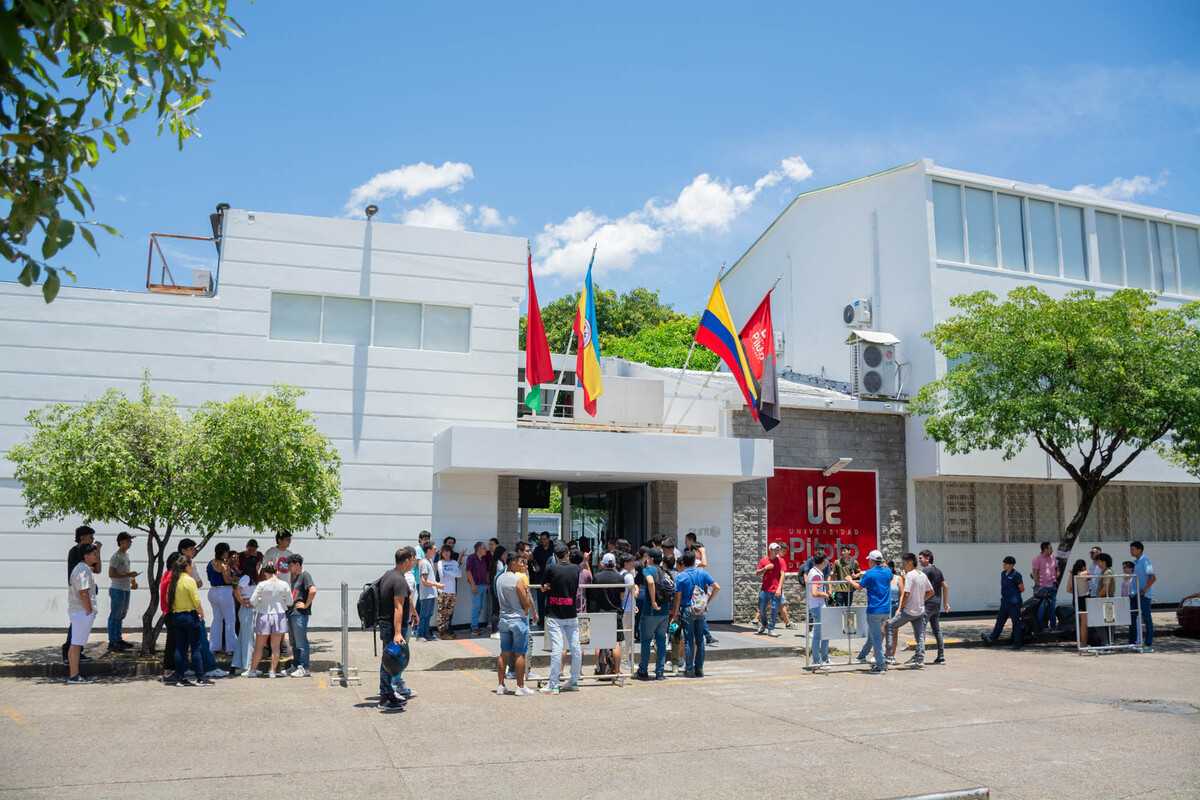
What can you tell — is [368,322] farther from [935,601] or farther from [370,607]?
[935,601]

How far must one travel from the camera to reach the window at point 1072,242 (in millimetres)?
23016

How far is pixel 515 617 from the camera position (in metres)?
11.4

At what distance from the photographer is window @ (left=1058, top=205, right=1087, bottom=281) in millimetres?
23016

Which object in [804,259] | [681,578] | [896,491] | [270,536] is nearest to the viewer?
[681,578]

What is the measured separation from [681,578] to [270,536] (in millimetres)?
8459

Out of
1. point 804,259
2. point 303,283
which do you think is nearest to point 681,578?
point 303,283

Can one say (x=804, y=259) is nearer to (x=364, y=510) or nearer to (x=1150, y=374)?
(x=1150, y=374)

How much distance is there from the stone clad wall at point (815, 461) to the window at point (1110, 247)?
672 cm

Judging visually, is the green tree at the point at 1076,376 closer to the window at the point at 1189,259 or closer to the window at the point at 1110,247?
the window at the point at 1110,247

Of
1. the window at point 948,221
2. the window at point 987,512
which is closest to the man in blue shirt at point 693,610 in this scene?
the window at point 987,512

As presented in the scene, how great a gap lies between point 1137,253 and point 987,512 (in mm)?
7752

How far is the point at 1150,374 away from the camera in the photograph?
55.8 feet

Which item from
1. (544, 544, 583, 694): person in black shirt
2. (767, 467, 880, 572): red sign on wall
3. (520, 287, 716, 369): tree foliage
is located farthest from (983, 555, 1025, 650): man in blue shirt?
(520, 287, 716, 369): tree foliage

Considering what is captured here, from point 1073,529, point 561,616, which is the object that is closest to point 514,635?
point 561,616
